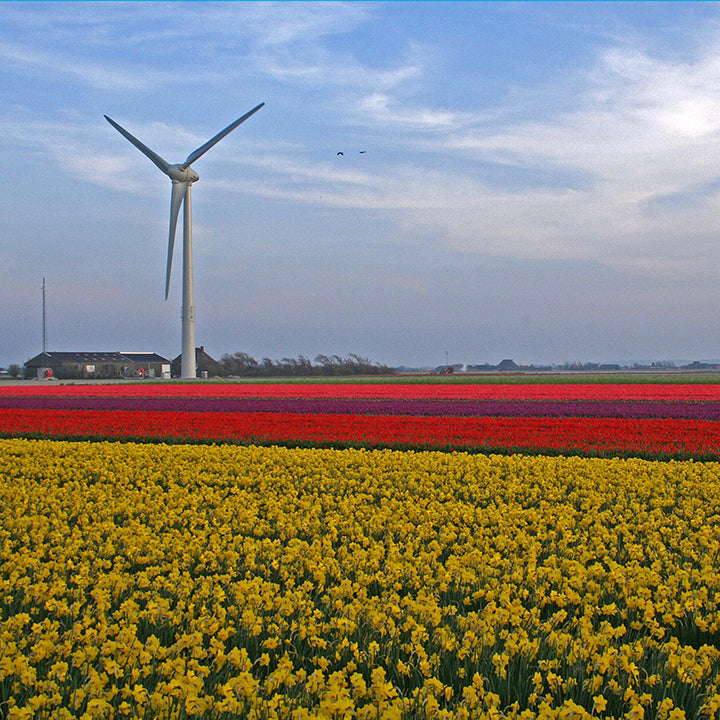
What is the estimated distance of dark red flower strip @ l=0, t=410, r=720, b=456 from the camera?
18406 millimetres

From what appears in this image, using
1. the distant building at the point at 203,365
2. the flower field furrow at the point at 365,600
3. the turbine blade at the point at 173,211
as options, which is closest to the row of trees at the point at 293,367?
the distant building at the point at 203,365

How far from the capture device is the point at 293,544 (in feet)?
28.6

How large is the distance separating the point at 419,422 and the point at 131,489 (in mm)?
11945

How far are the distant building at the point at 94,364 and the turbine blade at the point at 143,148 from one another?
47262 millimetres

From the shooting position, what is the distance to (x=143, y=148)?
201 ft

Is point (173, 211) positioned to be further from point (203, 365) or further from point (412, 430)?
point (203, 365)

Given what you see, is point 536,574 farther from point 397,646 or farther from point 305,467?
point 305,467

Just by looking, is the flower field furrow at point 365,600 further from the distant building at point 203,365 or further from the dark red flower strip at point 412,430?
the distant building at point 203,365

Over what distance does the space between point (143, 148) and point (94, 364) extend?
69.2 m

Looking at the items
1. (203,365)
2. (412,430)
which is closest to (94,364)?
(203,365)

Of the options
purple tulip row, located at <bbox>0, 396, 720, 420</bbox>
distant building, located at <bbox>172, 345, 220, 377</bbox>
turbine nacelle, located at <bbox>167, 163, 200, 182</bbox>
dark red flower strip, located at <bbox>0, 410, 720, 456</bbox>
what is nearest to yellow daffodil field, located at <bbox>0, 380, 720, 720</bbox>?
dark red flower strip, located at <bbox>0, 410, 720, 456</bbox>

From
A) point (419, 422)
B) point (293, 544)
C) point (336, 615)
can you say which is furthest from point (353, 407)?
point (336, 615)

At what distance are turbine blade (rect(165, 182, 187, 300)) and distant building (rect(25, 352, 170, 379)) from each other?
46.2m

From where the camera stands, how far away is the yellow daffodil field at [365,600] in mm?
4988
